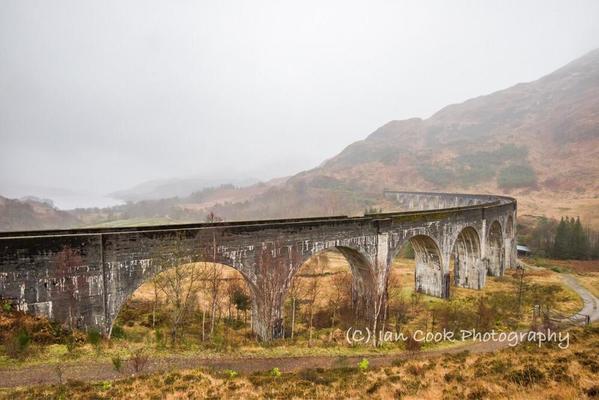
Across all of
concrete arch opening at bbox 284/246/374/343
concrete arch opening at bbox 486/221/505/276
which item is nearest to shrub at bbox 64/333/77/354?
concrete arch opening at bbox 284/246/374/343

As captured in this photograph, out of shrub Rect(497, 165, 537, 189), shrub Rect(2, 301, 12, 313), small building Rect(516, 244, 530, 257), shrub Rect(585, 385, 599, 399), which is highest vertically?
shrub Rect(497, 165, 537, 189)

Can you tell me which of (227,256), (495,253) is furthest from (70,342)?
(495,253)

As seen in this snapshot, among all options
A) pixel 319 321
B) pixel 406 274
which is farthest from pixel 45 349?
pixel 406 274

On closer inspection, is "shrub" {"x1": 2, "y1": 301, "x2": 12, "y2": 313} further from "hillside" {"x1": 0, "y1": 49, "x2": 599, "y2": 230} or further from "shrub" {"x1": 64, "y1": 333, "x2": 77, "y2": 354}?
"hillside" {"x1": 0, "y1": 49, "x2": 599, "y2": 230}

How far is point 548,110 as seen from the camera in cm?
19538

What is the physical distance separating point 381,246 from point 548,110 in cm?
22568

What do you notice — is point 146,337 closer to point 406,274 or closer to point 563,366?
point 563,366

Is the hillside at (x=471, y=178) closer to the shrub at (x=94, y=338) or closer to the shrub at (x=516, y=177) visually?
the shrub at (x=516, y=177)

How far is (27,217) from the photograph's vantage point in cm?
12388

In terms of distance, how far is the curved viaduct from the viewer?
45.6ft

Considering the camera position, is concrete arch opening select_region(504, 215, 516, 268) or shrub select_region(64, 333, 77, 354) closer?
shrub select_region(64, 333, 77, 354)

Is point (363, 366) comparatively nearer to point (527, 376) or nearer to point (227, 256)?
point (527, 376)

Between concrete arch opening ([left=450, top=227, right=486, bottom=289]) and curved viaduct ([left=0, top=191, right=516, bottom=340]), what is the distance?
1793mm

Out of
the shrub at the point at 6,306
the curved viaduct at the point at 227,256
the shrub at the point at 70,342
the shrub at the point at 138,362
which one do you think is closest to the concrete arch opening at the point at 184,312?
the curved viaduct at the point at 227,256
